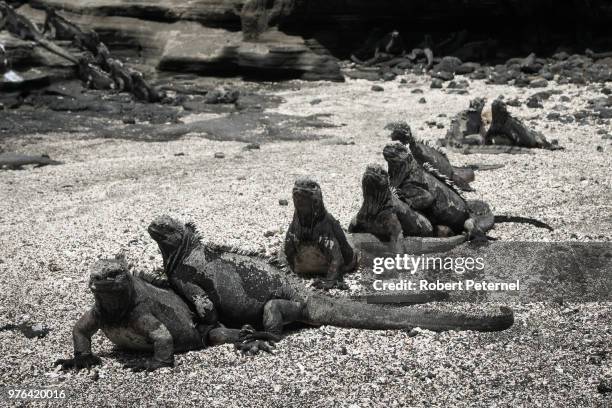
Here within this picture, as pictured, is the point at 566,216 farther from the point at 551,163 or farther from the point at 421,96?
the point at 421,96

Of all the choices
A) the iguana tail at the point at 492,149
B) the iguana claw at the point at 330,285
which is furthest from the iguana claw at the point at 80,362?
the iguana tail at the point at 492,149

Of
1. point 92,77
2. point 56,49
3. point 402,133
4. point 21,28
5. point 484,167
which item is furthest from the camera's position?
point 21,28

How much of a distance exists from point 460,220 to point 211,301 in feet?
8.97

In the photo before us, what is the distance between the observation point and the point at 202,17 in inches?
792

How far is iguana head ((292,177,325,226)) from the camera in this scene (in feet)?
17.1

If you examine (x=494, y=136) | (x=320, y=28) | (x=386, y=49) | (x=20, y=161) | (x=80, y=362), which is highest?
(x=320, y=28)

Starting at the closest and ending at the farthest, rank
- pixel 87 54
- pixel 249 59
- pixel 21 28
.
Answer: pixel 87 54 < pixel 21 28 < pixel 249 59

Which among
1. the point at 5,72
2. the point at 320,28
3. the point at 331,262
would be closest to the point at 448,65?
the point at 320,28

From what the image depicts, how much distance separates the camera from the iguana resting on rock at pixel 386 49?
19.7 metres

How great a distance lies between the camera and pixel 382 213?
584 cm

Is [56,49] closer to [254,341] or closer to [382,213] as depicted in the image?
[382,213]

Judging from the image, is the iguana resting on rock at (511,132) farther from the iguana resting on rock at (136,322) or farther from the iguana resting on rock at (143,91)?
the iguana resting on rock at (143,91)

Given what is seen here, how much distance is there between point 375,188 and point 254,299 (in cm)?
157

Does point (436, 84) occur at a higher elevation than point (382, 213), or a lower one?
lower
